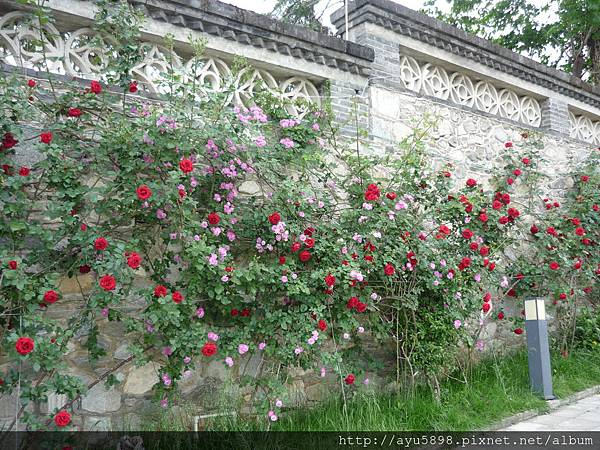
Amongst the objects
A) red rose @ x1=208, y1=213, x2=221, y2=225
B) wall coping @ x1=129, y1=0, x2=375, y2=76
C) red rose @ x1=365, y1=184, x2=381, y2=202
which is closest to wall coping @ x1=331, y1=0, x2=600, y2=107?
wall coping @ x1=129, y1=0, x2=375, y2=76

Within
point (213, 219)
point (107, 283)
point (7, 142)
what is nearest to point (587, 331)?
point (213, 219)

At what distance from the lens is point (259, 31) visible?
4.33 meters

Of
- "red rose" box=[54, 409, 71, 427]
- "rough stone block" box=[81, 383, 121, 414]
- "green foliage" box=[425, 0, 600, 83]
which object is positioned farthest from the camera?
"green foliage" box=[425, 0, 600, 83]

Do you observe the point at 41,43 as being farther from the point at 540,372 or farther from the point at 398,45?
the point at 540,372

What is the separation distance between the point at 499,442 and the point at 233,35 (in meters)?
3.50

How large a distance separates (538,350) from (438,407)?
121 cm

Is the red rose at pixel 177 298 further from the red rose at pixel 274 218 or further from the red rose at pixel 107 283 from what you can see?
the red rose at pixel 274 218

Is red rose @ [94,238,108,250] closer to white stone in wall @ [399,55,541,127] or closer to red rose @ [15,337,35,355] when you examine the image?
red rose @ [15,337,35,355]

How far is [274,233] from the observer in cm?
385

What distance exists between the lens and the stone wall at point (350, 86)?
351cm

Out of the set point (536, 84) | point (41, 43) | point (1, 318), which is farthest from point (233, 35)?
point (536, 84)

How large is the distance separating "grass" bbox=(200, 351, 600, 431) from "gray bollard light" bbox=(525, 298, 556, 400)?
0.36 ft

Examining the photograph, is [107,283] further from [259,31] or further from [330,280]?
[259,31]

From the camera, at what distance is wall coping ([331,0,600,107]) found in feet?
17.4
